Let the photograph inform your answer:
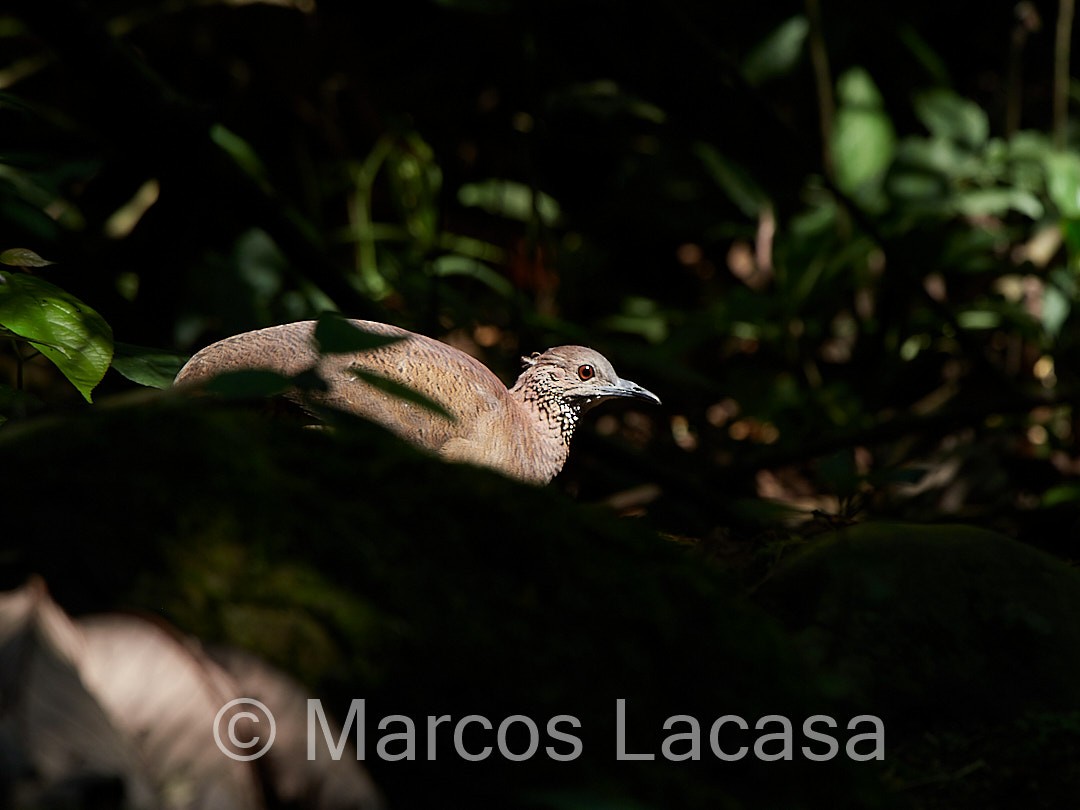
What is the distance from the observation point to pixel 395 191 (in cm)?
636

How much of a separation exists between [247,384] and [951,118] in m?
5.28

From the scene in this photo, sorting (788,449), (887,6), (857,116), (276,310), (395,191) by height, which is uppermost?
(887,6)

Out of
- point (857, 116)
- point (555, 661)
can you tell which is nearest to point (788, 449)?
point (857, 116)

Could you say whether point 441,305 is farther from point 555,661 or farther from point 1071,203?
point 555,661

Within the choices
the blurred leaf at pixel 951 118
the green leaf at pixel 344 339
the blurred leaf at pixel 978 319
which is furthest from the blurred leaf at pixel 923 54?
the green leaf at pixel 344 339

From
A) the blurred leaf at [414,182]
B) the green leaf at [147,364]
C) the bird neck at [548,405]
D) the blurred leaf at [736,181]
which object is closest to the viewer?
the green leaf at [147,364]

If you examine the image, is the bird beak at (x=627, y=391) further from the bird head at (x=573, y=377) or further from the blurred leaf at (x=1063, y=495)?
the blurred leaf at (x=1063, y=495)

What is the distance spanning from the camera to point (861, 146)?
19.6 feet

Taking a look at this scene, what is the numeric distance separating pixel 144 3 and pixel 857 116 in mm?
3597

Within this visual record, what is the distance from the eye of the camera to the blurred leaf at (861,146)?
19.4 feet

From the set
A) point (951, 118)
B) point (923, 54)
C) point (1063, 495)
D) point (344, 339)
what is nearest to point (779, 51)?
point (923, 54)

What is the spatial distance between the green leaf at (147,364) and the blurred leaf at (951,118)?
440 centimetres

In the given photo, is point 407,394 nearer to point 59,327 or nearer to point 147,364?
point 59,327

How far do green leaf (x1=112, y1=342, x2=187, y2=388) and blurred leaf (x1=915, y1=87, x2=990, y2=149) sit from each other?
4404mm
